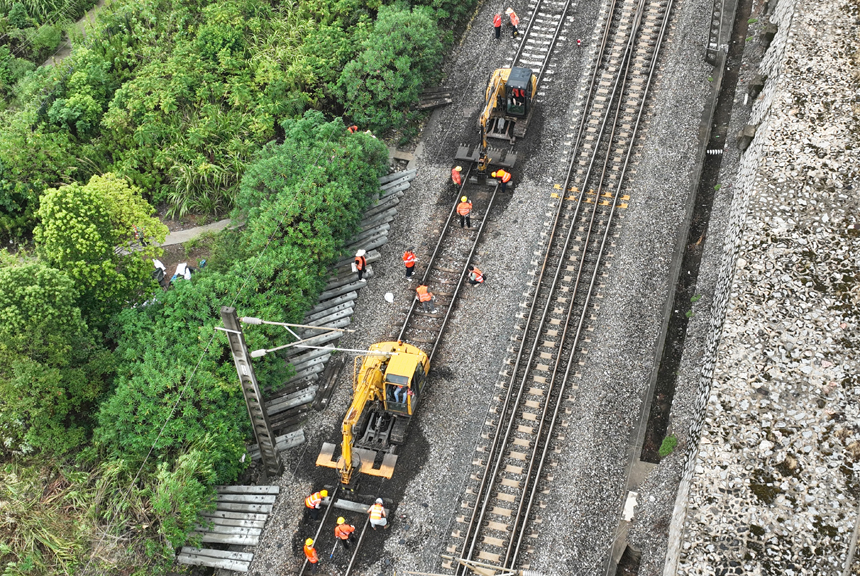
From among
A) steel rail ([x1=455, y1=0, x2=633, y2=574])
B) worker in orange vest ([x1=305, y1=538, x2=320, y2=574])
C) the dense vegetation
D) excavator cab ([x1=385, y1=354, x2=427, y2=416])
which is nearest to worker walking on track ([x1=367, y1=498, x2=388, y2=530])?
worker in orange vest ([x1=305, y1=538, x2=320, y2=574])

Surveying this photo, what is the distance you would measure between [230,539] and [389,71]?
1867cm

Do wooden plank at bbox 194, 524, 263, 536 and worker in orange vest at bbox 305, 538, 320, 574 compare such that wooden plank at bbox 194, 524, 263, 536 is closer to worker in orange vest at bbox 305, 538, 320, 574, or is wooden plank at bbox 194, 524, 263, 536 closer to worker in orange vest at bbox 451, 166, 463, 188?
worker in orange vest at bbox 305, 538, 320, 574

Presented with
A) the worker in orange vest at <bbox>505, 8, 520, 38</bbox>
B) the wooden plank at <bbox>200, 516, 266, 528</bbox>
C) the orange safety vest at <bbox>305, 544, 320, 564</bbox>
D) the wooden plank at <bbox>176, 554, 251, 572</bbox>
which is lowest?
the wooden plank at <bbox>176, 554, 251, 572</bbox>

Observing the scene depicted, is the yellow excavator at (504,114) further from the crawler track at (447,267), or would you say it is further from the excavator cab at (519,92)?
the crawler track at (447,267)

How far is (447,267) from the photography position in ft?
97.3

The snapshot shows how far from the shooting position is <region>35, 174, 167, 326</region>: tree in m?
25.6

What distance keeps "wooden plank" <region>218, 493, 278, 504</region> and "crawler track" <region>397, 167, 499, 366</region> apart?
6.40 meters

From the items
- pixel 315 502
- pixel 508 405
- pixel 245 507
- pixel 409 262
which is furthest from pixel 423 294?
pixel 245 507

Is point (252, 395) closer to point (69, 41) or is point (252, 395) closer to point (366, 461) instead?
point (366, 461)

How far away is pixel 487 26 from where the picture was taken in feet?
124

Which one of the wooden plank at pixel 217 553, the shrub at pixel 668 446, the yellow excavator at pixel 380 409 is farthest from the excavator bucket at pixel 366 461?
the shrub at pixel 668 446

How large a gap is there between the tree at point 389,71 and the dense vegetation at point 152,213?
0.29 feet

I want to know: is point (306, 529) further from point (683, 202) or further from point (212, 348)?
point (683, 202)

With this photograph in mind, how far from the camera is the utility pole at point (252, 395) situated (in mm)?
20969
